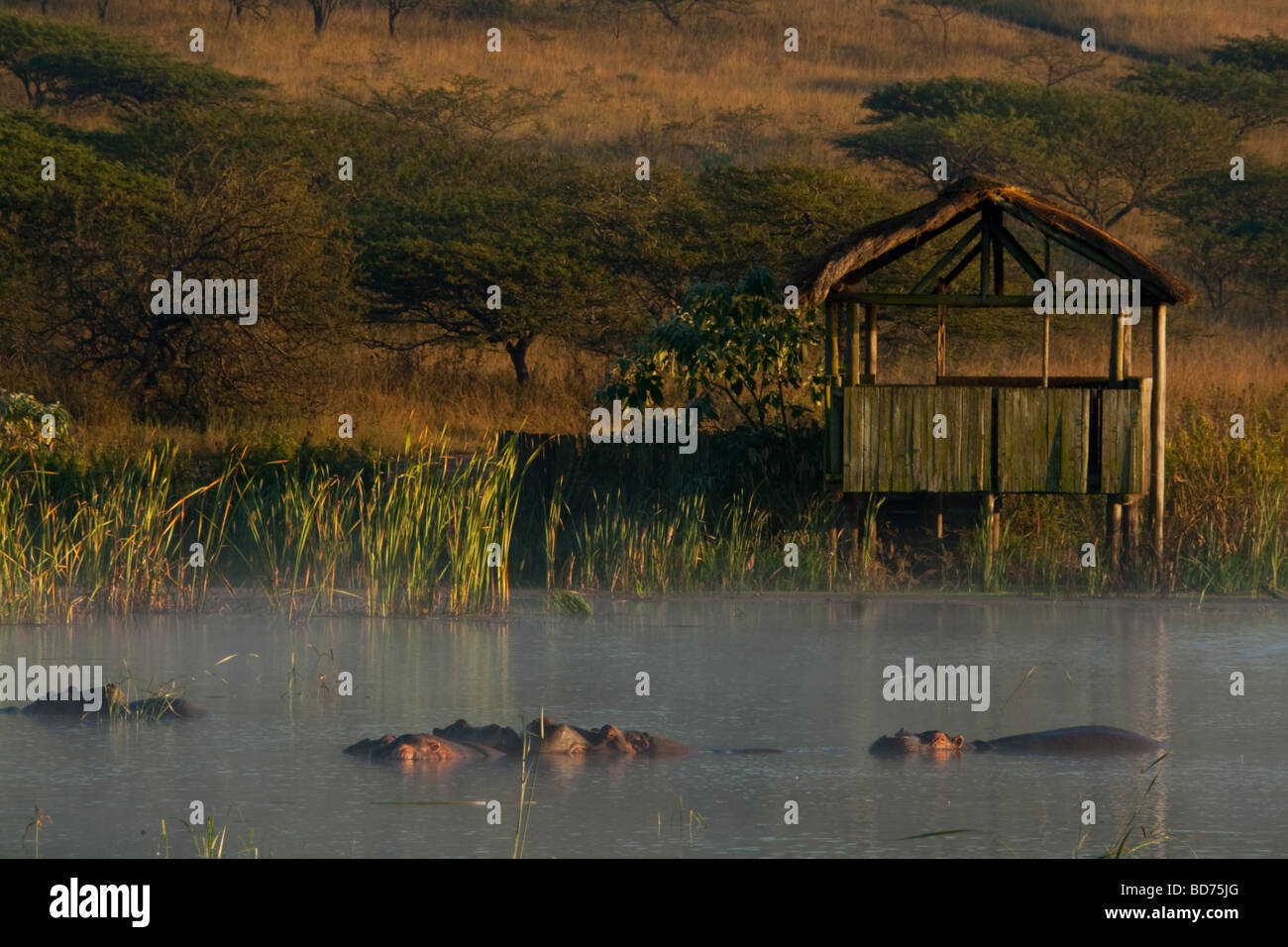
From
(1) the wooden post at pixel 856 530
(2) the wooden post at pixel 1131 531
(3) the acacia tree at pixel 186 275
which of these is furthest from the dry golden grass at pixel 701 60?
(2) the wooden post at pixel 1131 531

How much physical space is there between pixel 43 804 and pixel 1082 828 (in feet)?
11.6

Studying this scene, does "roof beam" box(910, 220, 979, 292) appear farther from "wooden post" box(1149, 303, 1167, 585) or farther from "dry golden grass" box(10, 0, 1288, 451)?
"dry golden grass" box(10, 0, 1288, 451)

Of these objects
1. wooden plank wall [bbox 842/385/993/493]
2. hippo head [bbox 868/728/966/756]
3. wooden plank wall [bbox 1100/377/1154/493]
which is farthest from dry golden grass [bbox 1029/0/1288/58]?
hippo head [bbox 868/728/966/756]

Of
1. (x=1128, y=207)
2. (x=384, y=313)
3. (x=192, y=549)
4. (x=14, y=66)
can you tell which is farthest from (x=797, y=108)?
(x=192, y=549)

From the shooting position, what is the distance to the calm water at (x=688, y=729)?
6.64 m

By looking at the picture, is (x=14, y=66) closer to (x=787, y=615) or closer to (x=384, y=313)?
(x=384, y=313)

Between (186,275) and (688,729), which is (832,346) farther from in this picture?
(186,275)

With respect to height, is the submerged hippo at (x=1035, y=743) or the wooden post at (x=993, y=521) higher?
the wooden post at (x=993, y=521)

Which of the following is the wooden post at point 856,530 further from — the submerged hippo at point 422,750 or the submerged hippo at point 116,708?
the submerged hippo at point 422,750

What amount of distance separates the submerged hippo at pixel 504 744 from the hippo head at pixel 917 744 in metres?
0.42

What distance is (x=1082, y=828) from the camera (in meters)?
6.71

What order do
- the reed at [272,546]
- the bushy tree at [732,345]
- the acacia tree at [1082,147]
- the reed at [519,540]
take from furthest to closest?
the acacia tree at [1082,147]
the bushy tree at [732,345]
the reed at [519,540]
the reed at [272,546]

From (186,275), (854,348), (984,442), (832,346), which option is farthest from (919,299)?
(186,275)

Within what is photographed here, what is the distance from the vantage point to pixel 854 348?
13.5m
